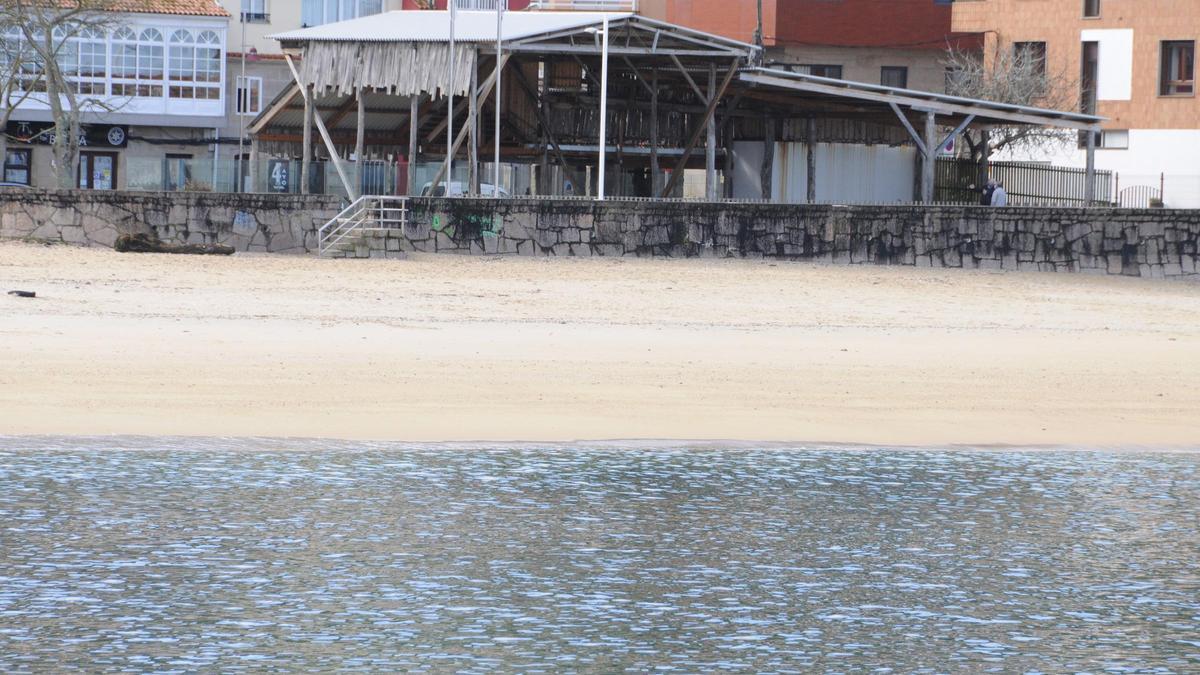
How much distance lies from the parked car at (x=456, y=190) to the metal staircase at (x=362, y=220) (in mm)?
1212

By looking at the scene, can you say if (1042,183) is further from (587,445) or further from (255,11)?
(587,445)

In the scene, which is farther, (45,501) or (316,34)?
(316,34)

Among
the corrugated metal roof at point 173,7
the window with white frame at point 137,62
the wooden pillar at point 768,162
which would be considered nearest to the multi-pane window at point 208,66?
the corrugated metal roof at point 173,7

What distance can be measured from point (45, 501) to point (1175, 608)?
7276mm

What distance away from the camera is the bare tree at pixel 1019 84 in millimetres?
55500

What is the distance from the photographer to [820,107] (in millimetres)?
39625

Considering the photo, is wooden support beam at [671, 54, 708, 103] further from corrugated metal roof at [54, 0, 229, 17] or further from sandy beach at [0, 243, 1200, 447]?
corrugated metal roof at [54, 0, 229, 17]

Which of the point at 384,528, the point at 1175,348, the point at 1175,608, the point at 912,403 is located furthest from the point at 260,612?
the point at 1175,348

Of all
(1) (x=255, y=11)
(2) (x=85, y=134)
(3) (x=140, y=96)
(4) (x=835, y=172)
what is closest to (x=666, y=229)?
(4) (x=835, y=172)

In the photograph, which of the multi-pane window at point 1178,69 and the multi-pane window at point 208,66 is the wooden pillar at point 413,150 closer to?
the multi-pane window at point 208,66

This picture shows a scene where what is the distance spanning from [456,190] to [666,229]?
5.60 m

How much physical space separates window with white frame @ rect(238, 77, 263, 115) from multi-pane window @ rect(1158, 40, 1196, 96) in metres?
29.4

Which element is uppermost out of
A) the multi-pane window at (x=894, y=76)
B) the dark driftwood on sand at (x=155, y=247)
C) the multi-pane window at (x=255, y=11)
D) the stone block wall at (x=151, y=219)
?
the multi-pane window at (x=255, y=11)

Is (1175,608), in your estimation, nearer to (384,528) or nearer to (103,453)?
(384,528)
